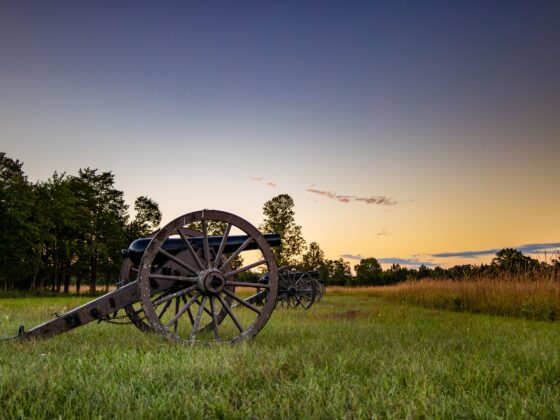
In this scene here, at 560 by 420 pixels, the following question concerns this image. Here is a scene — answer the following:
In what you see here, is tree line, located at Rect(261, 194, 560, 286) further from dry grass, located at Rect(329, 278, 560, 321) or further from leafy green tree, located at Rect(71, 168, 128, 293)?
leafy green tree, located at Rect(71, 168, 128, 293)

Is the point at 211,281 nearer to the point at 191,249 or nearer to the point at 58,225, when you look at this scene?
the point at 191,249

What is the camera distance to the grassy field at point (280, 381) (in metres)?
2.83

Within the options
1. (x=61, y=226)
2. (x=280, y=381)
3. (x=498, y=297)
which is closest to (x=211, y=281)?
(x=280, y=381)

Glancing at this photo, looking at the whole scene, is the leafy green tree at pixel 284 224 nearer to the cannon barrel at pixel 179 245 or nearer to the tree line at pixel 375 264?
the tree line at pixel 375 264

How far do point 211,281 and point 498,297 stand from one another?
34.5 feet

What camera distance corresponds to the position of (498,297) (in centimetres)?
1302

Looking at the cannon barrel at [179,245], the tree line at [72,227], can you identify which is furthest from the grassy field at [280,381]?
the tree line at [72,227]

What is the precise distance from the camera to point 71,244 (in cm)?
3978

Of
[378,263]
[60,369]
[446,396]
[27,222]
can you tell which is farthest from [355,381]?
[378,263]

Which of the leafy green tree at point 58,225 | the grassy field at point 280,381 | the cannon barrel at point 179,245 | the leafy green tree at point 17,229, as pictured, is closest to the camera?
the grassy field at point 280,381

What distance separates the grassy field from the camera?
283cm

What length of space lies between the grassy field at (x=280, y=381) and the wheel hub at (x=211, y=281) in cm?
78

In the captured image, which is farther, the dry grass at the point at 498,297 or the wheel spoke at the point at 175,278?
the dry grass at the point at 498,297

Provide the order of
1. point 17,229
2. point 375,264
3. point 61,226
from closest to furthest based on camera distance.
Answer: point 17,229, point 61,226, point 375,264
